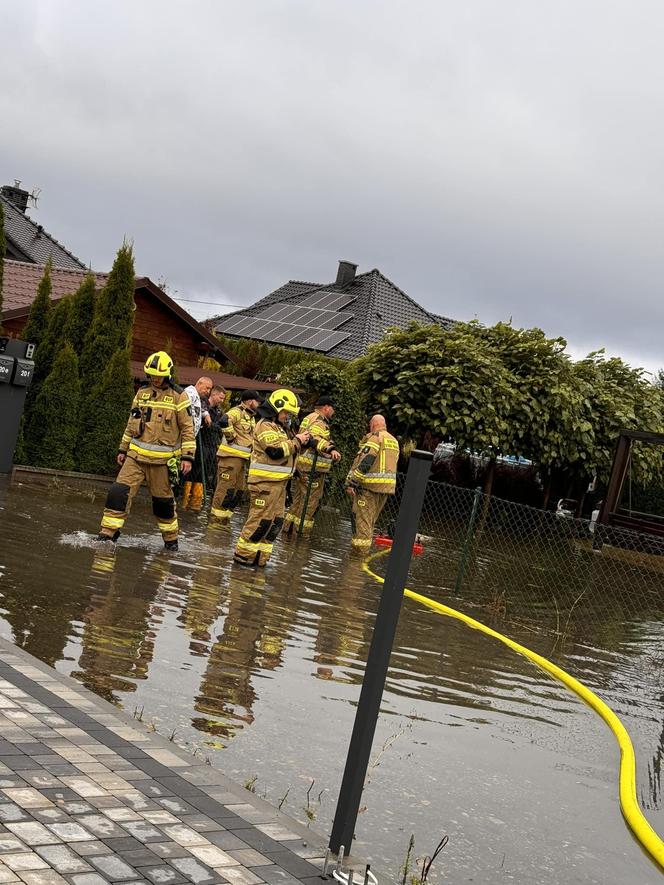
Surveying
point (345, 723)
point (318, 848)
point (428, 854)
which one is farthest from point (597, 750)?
point (318, 848)

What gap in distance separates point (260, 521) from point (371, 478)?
322cm

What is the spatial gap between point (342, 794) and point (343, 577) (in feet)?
26.4

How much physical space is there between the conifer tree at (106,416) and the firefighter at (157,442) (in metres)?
7.46

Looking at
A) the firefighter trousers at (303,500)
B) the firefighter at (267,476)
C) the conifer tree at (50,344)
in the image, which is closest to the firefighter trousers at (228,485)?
the firefighter trousers at (303,500)

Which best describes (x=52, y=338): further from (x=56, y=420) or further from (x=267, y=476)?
(x=267, y=476)

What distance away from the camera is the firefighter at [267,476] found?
11.6 metres

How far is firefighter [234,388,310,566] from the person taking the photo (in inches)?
457

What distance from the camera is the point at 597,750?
7023mm

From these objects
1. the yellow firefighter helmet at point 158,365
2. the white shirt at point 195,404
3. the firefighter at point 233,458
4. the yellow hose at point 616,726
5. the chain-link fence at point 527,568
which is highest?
the yellow firefighter helmet at point 158,365

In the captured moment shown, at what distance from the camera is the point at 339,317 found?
47.2 meters

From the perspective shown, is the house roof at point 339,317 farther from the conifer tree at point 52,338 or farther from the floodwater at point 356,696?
the floodwater at point 356,696

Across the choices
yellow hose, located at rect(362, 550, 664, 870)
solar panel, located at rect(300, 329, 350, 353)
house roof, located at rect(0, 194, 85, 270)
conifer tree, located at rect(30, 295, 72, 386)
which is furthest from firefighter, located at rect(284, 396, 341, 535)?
house roof, located at rect(0, 194, 85, 270)

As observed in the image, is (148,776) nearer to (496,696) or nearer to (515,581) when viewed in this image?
(496,696)

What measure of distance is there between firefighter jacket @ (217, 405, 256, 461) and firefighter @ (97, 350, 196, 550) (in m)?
3.52
